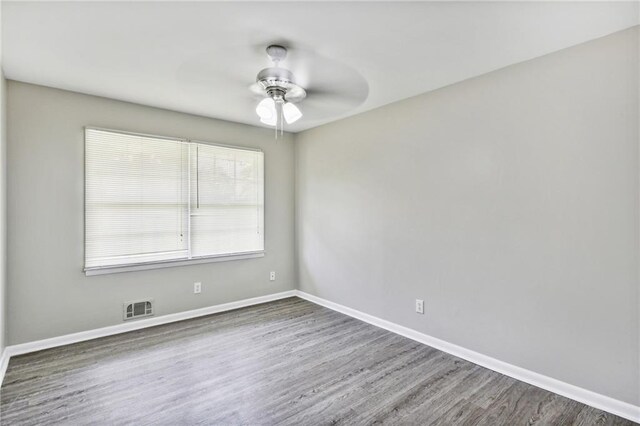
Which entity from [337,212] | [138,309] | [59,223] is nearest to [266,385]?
[138,309]

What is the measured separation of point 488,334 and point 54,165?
13.3ft

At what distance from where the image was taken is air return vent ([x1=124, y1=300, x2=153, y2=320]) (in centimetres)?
334

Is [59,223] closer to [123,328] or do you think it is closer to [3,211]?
[3,211]

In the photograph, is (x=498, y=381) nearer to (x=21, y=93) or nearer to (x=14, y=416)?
(x=14, y=416)

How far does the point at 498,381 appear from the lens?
7.90 ft

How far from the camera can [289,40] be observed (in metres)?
2.12

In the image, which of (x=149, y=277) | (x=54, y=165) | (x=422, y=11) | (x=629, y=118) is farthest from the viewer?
(x=149, y=277)

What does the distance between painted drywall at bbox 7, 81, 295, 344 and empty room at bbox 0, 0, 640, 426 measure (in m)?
0.02

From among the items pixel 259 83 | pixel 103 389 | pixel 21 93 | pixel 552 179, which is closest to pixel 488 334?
pixel 552 179

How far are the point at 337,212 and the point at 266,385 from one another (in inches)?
86.0

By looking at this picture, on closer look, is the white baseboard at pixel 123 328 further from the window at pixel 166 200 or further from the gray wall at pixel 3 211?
the window at pixel 166 200

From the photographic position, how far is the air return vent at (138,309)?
334 centimetres

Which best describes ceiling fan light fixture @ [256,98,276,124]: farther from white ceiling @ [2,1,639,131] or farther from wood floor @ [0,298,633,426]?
wood floor @ [0,298,633,426]

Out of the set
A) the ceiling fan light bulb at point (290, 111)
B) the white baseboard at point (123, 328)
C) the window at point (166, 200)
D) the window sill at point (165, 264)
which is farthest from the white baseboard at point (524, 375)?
the ceiling fan light bulb at point (290, 111)
